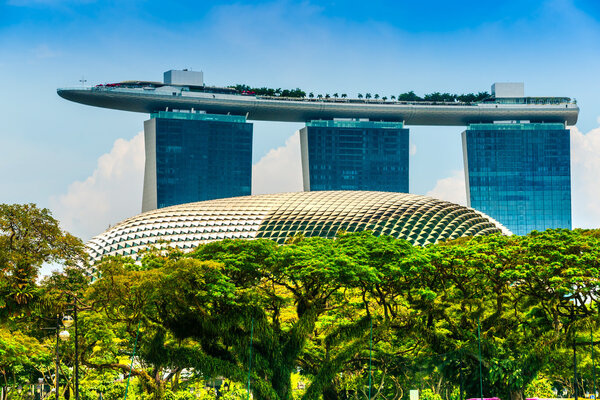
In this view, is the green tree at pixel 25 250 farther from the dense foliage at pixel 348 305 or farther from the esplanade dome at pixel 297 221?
the esplanade dome at pixel 297 221

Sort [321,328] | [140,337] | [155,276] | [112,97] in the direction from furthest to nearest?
[112,97]
[321,328]
[140,337]
[155,276]

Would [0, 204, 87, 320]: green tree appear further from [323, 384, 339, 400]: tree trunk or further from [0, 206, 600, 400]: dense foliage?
[323, 384, 339, 400]: tree trunk

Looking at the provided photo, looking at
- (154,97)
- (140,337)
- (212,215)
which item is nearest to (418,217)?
(212,215)

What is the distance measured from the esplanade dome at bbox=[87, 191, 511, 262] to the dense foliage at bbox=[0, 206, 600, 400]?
170ft

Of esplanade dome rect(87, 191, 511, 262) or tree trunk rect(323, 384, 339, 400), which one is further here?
esplanade dome rect(87, 191, 511, 262)

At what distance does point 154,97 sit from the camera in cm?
19075

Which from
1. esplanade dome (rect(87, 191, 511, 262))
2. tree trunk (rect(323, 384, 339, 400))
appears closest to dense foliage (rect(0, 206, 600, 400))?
tree trunk (rect(323, 384, 339, 400))

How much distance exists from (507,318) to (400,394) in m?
8.32

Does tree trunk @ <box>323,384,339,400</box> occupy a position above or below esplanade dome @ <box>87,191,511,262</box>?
below

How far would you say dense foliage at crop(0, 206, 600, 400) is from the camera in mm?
46000

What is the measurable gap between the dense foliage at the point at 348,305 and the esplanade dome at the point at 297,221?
5193cm

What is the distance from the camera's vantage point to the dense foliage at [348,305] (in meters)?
46.0

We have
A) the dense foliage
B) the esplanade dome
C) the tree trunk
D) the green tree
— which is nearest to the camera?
the green tree

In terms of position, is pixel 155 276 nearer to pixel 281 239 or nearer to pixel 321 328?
pixel 321 328
